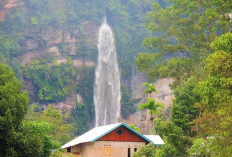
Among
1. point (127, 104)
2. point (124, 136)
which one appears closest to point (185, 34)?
point (124, 136)

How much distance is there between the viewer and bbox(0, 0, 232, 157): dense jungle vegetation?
21.9 meters

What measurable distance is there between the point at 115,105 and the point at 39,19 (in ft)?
69.4

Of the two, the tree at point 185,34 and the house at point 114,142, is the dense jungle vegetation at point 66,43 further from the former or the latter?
the house at point 114,142

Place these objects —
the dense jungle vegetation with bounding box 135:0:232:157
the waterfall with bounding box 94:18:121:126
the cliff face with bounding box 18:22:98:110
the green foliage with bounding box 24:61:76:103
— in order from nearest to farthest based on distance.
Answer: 1. the dense jungle vegetation with bounding box 135:0:232:157
2. the green foliage with bounding box 24:61:76:103
3. the cliff face with bounding box 18:22:98:110
4. the waterfall with bounding box 94:18:121:126

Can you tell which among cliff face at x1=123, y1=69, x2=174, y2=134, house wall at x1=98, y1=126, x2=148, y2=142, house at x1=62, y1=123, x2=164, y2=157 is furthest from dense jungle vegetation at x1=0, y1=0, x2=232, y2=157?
house at x1=62, y1=123, x2=164, y2=157

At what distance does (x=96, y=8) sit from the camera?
8919 cm

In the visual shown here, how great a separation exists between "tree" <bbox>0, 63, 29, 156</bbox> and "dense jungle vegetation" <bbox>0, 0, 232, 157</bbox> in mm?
50

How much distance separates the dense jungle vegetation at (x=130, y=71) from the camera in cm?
2186

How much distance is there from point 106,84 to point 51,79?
10.9 m

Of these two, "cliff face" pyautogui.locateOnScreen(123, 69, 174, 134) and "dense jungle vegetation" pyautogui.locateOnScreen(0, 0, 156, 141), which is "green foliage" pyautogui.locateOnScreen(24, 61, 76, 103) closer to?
"dense jungle vegetation" pyautogui.locateOnScreen(0, 0, 156, 141)

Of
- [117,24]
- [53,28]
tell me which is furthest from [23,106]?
[117,24]

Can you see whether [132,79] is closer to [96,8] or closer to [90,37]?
[90,37]

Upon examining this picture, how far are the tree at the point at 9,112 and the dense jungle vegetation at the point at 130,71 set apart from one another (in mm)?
50

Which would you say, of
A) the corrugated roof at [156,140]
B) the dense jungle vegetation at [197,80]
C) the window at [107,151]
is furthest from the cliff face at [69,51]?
the window at [107,151]
